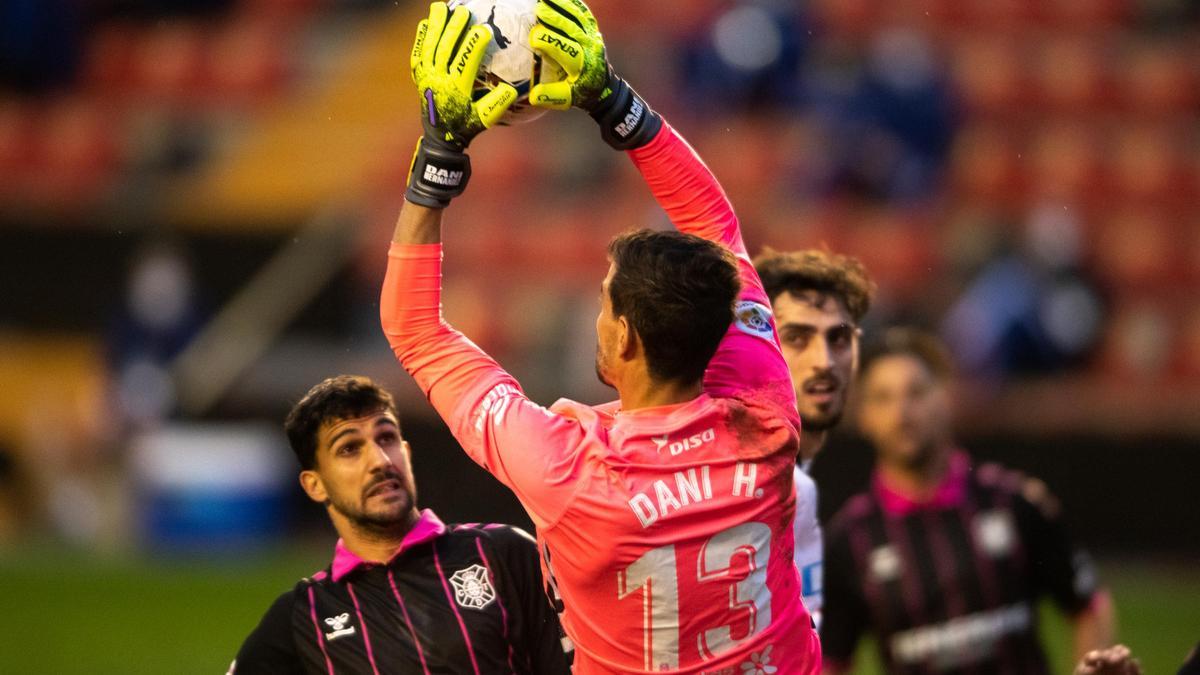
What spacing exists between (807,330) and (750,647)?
1.38 m

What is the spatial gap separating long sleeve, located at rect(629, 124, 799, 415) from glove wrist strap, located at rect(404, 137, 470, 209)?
50cm

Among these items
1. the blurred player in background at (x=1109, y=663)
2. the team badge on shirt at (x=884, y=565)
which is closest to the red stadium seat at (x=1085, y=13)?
the team badge on shirt at (x=884, y=565)

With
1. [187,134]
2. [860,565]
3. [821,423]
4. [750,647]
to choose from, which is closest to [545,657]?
[750,647]

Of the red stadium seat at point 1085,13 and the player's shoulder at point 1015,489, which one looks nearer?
the player's shoulder at point 1015,489

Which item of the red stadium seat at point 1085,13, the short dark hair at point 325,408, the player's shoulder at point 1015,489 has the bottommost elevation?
the player's shoulder at point 1015,489

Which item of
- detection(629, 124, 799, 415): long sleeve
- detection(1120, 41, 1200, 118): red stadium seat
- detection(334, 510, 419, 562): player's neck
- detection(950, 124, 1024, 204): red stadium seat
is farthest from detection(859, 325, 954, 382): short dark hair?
detection(1120, 41, 1200, 118): red stadium seat

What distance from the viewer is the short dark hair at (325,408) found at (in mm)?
4633

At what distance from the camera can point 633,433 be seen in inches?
148

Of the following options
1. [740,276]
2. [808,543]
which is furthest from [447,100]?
[808,543]

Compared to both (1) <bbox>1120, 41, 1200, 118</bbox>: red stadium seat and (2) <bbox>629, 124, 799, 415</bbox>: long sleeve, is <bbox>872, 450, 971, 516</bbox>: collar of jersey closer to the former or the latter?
(2) <bbox>629, 124, 799, 415</bbox>: long sleeve

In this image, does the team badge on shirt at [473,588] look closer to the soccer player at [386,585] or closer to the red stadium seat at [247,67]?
the soccer player at [386,585]

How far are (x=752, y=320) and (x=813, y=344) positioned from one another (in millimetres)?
956

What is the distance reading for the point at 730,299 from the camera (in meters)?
3.78

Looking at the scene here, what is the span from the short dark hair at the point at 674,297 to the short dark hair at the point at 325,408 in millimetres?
1143
